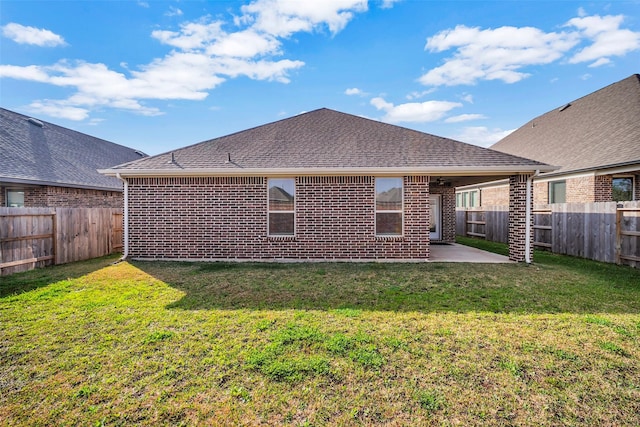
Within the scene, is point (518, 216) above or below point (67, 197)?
below

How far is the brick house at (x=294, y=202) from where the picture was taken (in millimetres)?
8820

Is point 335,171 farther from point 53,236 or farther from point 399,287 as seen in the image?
point 53,236

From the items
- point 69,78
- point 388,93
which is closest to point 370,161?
point 388,93

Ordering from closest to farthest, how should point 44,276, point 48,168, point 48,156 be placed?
point 44,276 → point 48,168 → point 48,156

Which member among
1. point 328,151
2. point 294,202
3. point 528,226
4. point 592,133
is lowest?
point 528,226

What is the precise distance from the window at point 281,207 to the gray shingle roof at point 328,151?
0.66 metres

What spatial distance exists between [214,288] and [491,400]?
496 cm

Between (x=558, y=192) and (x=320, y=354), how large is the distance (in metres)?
15.4

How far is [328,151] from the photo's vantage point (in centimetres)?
952

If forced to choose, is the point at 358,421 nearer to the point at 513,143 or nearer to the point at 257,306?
the point at 257,306

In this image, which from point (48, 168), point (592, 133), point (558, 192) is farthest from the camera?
point (558, 192)

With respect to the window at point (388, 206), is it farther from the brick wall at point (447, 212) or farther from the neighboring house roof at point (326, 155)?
the brick wall at point (447, 212)

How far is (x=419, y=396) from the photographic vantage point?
8.95 ft

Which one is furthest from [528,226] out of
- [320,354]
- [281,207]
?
[320,354]
